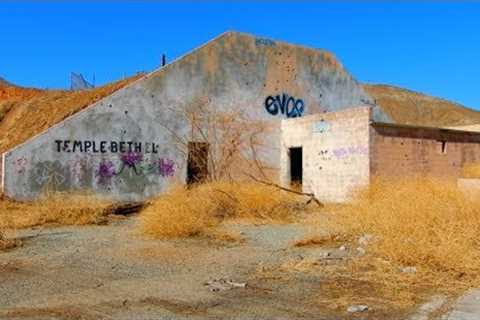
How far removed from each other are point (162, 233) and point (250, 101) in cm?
1092

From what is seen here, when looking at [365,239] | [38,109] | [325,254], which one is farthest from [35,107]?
[325,254]

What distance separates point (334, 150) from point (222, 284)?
1265cm

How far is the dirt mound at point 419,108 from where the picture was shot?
77.6 meters

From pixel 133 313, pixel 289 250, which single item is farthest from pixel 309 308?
pixel 289 250

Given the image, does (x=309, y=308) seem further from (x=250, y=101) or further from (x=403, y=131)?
(x=250, y=101)

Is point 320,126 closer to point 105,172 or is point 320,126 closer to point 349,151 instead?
point 349,151

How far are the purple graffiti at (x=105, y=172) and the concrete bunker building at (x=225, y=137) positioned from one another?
0.03m

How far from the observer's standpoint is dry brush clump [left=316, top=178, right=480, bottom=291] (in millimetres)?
7555

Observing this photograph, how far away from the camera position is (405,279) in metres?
7.34

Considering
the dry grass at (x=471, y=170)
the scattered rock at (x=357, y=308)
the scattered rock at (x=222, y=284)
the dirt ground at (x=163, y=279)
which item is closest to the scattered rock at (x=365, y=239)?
the dirt ground at (x=163, y=279)

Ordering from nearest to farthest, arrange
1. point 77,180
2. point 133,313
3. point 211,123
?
point 133,313 < point 77,180 < point 211,123

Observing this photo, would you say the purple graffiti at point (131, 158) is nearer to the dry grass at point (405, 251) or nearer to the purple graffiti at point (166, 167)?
the purple graffiti at point (166, 167)

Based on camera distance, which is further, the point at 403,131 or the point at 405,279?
the point at 403,131

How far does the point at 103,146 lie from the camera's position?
57.9 ft
